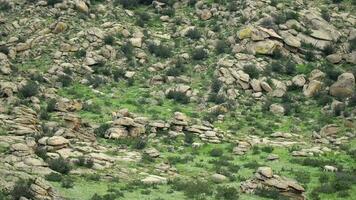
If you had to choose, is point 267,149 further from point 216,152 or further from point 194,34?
point 194,34

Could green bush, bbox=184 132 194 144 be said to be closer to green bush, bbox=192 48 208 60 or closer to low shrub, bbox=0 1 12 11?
green bush, bbox=192 48 208 60

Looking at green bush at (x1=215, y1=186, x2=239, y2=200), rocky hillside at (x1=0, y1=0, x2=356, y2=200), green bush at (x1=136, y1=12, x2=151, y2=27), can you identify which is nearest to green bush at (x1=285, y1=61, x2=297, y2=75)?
rocky hillside at (x1=0, y1=0, x2=356, y2=200)

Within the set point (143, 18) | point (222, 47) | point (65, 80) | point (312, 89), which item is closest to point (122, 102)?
point (65, 80)

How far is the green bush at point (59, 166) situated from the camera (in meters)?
25.4

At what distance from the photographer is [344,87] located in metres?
42.0

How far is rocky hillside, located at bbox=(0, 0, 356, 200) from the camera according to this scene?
26.2 m

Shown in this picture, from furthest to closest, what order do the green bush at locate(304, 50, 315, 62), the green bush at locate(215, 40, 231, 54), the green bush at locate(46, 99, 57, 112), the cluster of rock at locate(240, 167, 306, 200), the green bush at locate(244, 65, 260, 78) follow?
the green bush at locate(215, 40, 231, 54)
the green bush at locate(304, 50, 315, 62)
the green bush at locate(244, 65, 260, 78)
the green bush at locate(46, 99, 57, 112)
the cluster of rock at locate(240, 167, 306, 200)

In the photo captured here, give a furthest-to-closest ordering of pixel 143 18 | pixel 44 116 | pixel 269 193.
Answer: pixel 143 18, pixel 44 116, pixel 269 193

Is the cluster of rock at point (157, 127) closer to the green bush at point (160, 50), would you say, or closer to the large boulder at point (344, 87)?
the green bush at point (160, 50)

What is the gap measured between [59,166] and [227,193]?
29.9 feet

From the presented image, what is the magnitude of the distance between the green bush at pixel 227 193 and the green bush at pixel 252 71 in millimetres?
20238

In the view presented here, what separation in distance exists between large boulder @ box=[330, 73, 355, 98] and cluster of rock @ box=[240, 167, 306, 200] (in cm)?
1769

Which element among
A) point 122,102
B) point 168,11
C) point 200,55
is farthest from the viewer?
point 168,11

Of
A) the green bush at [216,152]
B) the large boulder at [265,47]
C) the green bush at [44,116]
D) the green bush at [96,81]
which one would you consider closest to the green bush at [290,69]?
the large boulder at [265,47]
